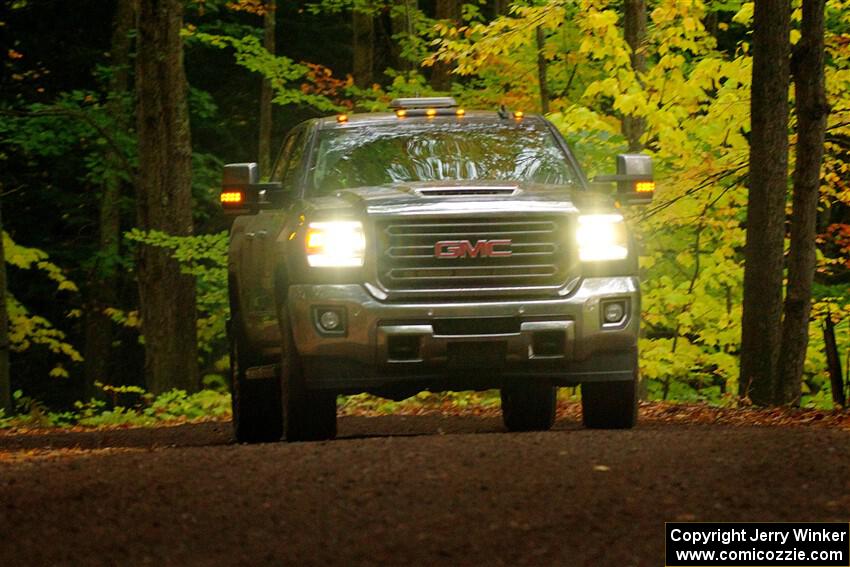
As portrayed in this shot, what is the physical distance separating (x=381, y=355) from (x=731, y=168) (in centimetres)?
960

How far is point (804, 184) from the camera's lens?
14445mm

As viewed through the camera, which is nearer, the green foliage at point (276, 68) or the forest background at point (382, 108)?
the forest background at point (382, 108)

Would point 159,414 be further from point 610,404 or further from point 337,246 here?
point 337,246

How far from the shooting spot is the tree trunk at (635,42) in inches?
757

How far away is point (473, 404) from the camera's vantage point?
17188 millimetres

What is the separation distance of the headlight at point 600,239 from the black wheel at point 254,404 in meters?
2.97

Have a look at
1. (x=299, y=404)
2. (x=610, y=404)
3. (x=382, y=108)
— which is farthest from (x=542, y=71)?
(x=299, y=404)

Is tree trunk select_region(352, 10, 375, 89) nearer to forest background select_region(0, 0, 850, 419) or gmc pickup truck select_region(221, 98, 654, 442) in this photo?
forest background select_region(0, 0, 850, 419)

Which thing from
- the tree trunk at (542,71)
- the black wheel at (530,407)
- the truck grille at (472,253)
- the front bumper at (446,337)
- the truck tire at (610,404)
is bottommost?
the black wheel at (530,407)

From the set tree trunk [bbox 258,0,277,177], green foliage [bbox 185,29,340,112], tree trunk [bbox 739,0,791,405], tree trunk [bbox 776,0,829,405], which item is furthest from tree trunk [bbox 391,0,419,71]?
tree trunk [bbox 776,0,829,405]

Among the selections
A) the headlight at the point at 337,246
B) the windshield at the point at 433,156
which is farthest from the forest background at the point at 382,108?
the headlight at the point at 337,246

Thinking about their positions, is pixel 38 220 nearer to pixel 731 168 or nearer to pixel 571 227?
pixel 731 168

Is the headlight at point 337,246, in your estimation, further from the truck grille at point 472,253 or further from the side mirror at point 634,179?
the side mirror at point 634,179

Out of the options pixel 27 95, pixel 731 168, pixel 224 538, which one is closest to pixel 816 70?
pixel 731 168
